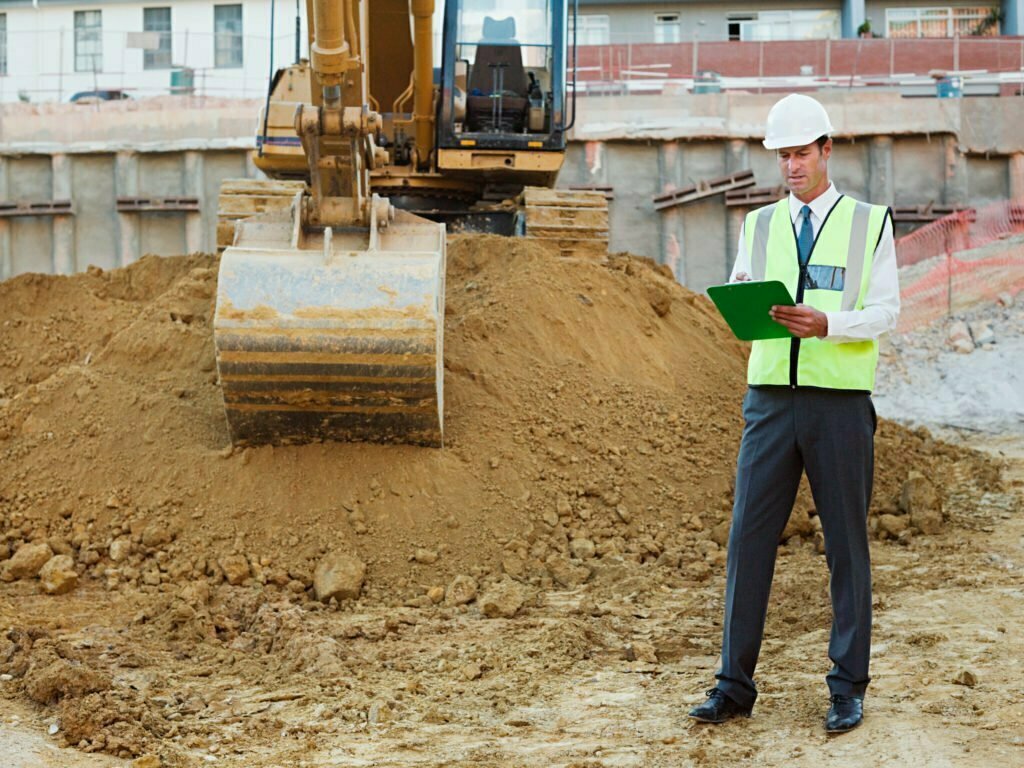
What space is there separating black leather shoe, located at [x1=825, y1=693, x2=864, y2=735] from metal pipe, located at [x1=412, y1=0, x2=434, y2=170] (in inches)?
257

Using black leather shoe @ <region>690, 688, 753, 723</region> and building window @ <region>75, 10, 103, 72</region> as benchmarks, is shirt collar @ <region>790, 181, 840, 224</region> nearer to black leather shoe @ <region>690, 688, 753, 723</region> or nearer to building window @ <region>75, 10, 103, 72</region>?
black leather shoe @ <region>690, 688, 753, 723</region>

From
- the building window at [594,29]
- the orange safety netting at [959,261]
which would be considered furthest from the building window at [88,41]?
the orange safety netting at [959,261]

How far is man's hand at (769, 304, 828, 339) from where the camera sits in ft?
13.0

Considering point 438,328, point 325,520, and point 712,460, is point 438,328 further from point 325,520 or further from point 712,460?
point 712,460

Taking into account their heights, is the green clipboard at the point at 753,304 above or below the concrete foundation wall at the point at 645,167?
below

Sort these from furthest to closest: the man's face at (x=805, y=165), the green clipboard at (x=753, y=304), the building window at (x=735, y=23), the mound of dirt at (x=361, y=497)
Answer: the building window at (x=735, y=23)
the mound of dirt at (x=361, y=497)
the man's face at (x=805, y=165)
the green clipboard at (x=753, y=304)

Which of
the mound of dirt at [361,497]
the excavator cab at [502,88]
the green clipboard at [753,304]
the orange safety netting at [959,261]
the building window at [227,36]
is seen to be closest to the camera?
the green clipboard at [753,304]

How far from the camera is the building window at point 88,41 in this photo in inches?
1150

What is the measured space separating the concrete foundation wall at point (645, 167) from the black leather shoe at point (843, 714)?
14.5 meters

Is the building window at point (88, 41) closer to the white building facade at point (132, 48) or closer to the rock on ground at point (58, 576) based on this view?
the white building facade at point (132, 48)

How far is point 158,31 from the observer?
29234mm

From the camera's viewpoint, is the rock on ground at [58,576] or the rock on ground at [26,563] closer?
the rock on ground at [58,576]

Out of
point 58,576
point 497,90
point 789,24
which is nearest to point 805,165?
point 58,576

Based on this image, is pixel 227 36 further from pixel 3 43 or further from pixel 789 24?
pixel 789 24
